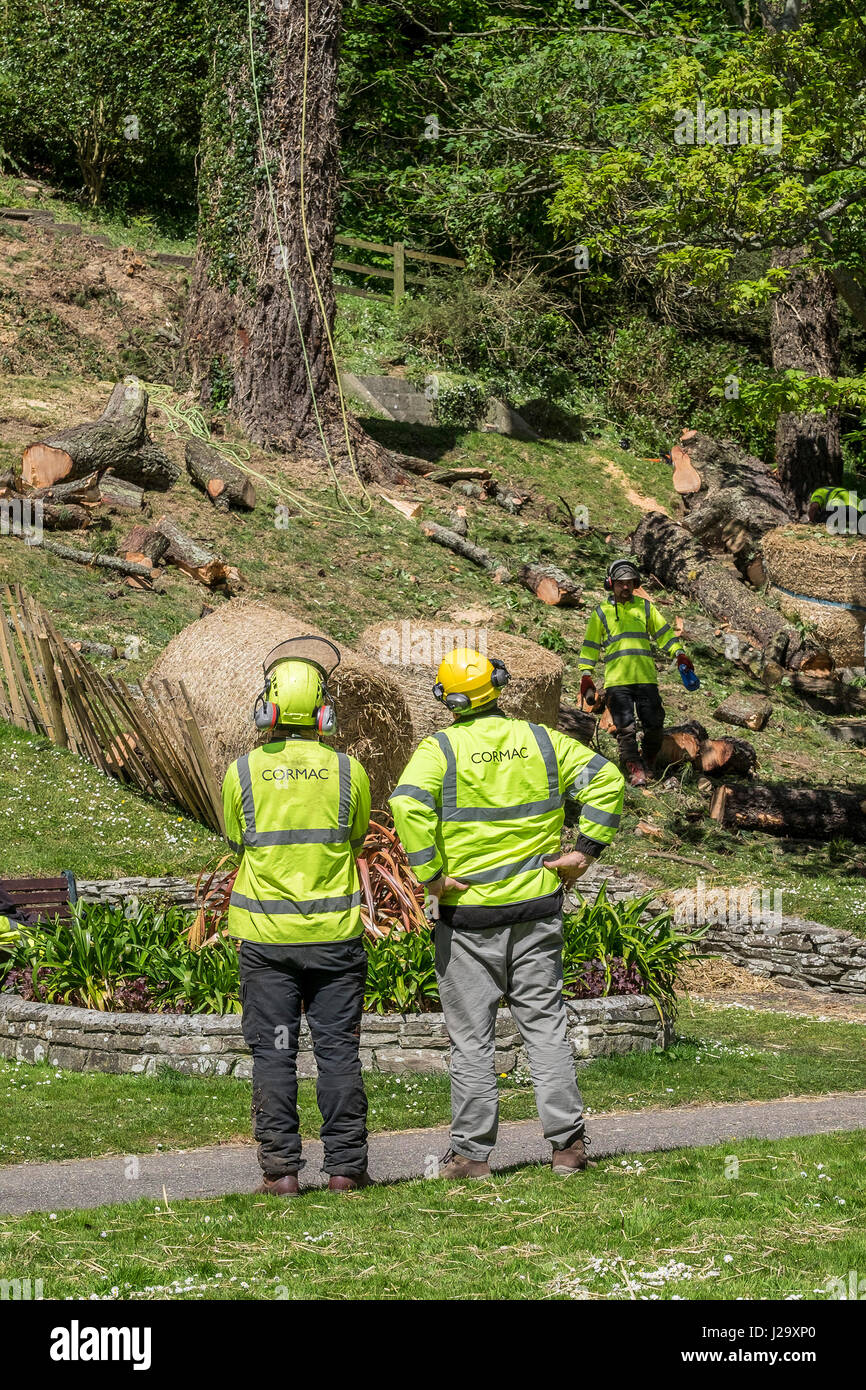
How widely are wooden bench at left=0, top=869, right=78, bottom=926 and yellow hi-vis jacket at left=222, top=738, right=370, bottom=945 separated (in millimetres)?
3658

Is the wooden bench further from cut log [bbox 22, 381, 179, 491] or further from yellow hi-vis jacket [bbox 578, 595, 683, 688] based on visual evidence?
cut log [bbox 22, 381, 179, 491]

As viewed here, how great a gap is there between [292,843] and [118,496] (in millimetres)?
11923

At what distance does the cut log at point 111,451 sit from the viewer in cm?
1656

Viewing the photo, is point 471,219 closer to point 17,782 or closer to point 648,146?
point 648,146

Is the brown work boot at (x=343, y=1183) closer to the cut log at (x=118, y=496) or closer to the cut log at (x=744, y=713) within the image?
the cut log at (x=744, y=713)

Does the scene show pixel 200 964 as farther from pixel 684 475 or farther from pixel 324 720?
pixel 684 475

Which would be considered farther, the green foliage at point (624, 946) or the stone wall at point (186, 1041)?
the green foliage at point (624, 946)

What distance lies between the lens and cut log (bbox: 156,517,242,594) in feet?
53.3

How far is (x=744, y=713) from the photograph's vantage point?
16.6 metres

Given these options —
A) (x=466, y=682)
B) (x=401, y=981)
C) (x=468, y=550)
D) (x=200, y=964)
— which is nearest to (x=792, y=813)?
(x=468, y=550)

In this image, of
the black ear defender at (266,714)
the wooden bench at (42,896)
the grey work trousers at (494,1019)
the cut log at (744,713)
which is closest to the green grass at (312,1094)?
the grey work trousers at (494,1019)

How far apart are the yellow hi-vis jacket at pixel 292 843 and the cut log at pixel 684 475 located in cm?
1777

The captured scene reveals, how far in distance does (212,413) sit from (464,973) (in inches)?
577
